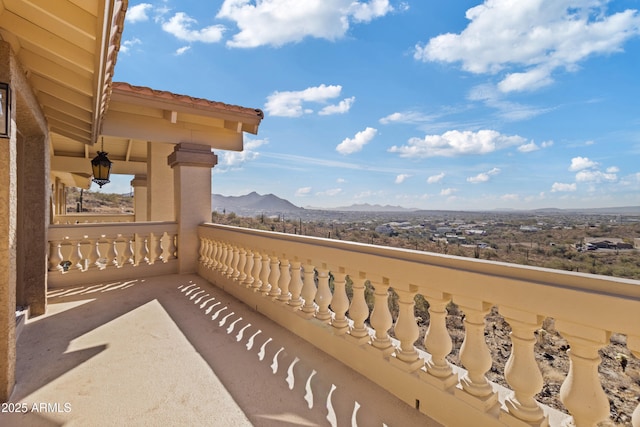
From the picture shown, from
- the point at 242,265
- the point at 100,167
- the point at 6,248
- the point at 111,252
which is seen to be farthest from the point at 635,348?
the point at 100,167

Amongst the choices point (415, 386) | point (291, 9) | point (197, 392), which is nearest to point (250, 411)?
point (197, 392)

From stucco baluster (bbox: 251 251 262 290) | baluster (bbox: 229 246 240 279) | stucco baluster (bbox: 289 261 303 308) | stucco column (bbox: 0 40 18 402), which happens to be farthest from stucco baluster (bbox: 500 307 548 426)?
baluster (bbox: 229 246 240 279)

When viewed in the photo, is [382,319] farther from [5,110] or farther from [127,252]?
[127,252]

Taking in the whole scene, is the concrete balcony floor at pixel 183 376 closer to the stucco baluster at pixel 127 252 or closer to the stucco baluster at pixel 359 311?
the stucco baluster at pixel 359 311

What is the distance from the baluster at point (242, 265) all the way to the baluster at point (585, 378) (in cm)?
339

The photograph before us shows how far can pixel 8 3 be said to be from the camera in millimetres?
1635

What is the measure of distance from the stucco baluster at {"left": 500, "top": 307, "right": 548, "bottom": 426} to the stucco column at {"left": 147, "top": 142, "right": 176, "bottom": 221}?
24.3ft

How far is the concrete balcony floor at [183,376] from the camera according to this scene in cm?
175

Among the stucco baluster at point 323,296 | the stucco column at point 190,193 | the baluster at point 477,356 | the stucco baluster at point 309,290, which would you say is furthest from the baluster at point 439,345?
the stucco column at point 190,193

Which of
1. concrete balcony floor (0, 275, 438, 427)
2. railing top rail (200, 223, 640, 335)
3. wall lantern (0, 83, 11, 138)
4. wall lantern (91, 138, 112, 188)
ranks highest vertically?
wall lantern (91, 138, 112, 188)

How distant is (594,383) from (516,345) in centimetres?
28

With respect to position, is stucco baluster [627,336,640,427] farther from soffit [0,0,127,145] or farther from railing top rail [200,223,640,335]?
soffit [0,0,127,145]

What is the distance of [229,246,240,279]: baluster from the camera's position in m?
4.11

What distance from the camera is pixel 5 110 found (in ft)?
5.84
